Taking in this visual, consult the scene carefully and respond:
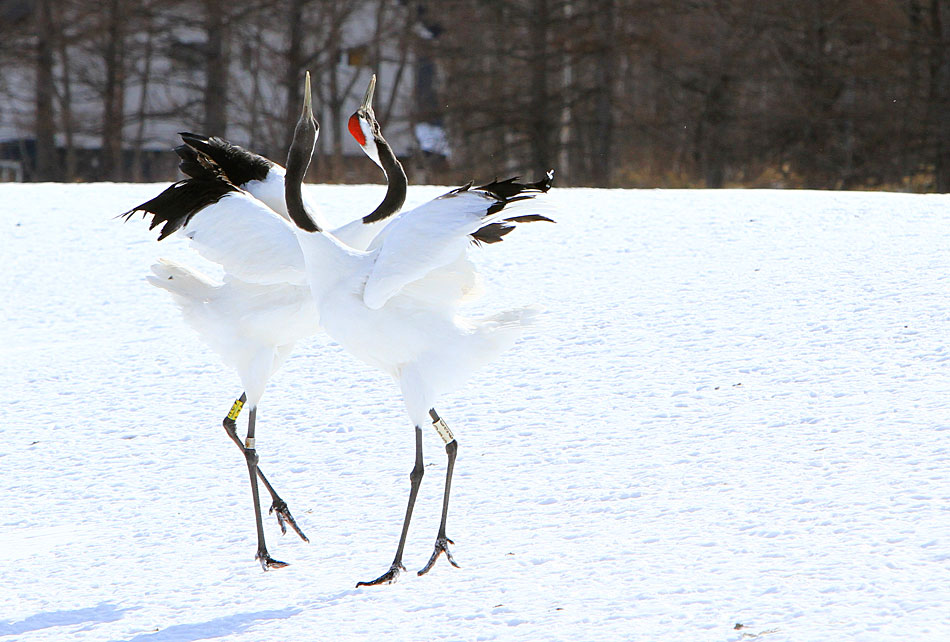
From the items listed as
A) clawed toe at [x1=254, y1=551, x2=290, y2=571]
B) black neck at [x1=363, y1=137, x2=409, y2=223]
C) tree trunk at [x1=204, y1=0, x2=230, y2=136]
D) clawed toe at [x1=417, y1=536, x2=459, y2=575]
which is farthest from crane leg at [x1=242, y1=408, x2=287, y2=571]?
tree trunk at [x1=204, y1=0, x2=230, y2=136]

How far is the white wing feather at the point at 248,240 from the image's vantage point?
4.05 meters

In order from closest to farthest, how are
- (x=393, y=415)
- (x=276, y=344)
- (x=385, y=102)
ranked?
(x=276, y=344) → (x=393, y=415) → (x=385, y=102)

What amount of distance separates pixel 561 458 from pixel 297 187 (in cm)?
158

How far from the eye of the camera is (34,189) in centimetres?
1033

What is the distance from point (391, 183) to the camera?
160 inches

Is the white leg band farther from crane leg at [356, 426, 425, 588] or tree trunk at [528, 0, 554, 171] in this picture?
tree trunk at [528, 0, 554, 171]

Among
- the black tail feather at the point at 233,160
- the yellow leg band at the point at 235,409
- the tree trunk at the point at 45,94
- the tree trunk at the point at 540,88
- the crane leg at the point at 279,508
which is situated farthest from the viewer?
the tree trunk at the point at 45,94

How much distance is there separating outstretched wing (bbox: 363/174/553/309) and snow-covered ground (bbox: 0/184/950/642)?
37.5 inches

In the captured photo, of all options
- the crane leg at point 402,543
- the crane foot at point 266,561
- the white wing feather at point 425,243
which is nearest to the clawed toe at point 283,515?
the crane foot at point 266,561

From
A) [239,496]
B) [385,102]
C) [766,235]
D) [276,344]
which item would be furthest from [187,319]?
[385,102]

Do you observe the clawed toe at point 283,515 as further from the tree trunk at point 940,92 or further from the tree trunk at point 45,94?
the tree trunk at point 45,94

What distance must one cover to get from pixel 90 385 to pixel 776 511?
3.78m

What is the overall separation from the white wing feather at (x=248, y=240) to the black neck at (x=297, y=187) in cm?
21

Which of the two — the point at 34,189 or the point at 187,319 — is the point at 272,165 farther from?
the point at 34,189
